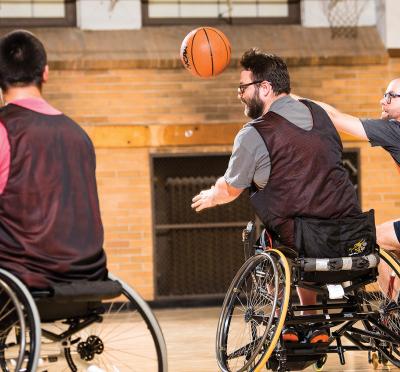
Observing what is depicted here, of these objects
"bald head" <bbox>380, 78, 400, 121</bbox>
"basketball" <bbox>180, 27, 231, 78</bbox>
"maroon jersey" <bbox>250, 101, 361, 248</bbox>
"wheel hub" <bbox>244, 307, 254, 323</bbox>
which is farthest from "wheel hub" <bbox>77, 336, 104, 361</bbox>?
"basketball" <bbox>180, 27, 231, 78</bbox>

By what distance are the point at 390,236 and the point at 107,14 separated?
466 cm

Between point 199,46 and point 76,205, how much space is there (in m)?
3.46

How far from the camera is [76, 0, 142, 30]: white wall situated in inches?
349

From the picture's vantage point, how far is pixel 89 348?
358 centimetres

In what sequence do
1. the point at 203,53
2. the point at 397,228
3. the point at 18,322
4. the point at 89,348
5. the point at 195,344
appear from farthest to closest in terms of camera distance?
1. the point at 203,53
2. the point at 195,344
3. the point at 397,228
4. the point at 89,348
5. the point at 18,322

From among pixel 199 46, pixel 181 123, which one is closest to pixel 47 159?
pixel 199 46

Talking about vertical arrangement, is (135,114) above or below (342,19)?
below

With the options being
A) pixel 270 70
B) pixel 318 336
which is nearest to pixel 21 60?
pixel 270 70

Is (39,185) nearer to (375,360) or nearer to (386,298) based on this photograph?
(386,298)

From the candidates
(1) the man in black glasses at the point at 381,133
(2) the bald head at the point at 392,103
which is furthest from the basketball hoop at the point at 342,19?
(1) the man in black glasses at the point at 381,133

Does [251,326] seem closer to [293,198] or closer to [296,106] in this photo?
[293,198]

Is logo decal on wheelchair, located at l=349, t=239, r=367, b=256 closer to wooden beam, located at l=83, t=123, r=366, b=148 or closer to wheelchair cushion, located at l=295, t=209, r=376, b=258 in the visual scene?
wheelchair cushion, located at l=295, t=209, r=376, b=258

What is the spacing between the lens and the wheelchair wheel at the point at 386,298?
4.69 m

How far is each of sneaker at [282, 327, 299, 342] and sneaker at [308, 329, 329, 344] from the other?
0.21ft
